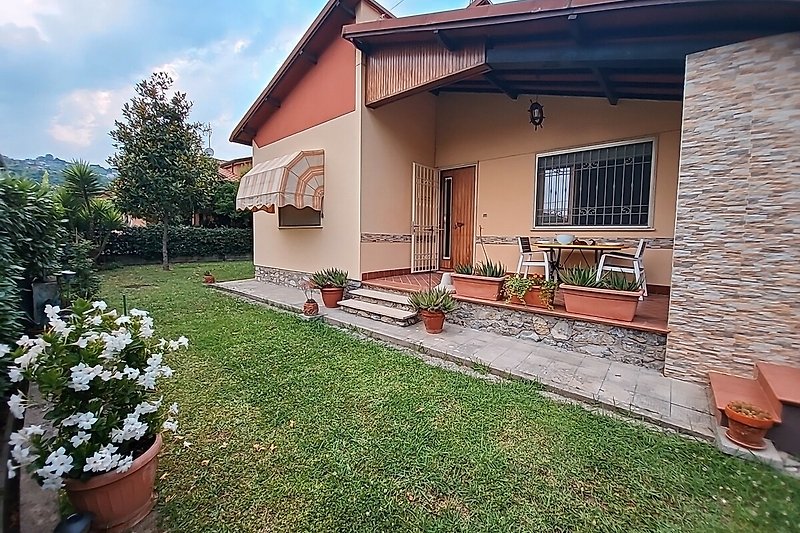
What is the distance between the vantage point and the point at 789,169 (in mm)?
4113

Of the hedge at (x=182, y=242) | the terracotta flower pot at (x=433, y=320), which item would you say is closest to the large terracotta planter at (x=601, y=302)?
the terracotta flower pot at (x=433, y=320)

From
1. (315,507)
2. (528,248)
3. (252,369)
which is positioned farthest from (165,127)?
(315,507)

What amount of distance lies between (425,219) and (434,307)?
4.66m

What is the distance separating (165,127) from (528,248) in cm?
1659

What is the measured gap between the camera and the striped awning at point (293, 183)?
31.4 feet

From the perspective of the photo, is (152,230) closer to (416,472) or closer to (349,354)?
(349,354)

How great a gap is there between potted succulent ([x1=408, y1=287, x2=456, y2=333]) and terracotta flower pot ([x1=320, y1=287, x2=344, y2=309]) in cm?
277

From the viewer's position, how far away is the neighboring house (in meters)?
4.28

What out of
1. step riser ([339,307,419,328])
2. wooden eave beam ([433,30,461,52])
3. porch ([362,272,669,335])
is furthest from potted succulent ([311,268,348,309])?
wooden eave beam ([433,30,461,52])

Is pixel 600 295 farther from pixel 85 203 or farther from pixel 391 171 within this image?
pixel 85 203

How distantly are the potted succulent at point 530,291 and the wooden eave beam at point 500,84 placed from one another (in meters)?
4.20

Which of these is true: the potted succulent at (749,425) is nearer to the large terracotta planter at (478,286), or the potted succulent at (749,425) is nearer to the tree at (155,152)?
the large terracotta planter at (478,286)

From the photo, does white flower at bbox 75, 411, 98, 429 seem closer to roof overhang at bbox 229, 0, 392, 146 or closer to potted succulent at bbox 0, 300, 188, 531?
potted succulent at bbox 0, 300, 188, 531

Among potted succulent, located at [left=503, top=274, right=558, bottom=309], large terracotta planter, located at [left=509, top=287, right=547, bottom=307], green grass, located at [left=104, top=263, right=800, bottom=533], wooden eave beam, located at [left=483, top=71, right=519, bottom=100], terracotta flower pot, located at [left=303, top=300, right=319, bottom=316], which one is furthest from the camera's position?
terracotta flower pot, located at [left=303, top=300, right=319, bottom=316]
